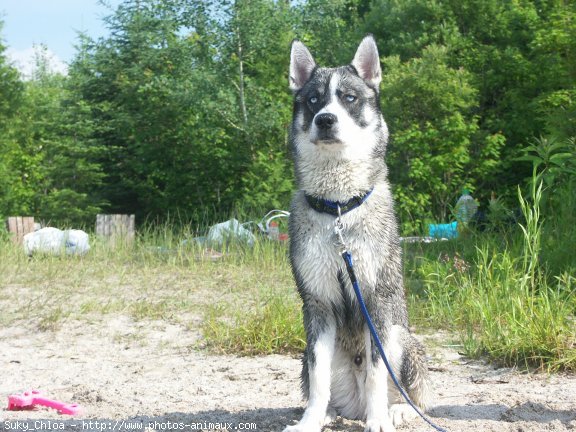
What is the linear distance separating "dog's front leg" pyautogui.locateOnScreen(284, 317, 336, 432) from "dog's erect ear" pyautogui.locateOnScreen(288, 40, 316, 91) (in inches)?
55.1

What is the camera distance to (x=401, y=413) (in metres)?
3.74

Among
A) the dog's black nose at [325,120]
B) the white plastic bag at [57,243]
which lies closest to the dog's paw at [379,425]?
the dog's black nose at [325,120]

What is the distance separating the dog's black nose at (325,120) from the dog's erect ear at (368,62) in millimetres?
536

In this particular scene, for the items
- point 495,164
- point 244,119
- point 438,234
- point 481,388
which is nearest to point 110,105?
point 244,119

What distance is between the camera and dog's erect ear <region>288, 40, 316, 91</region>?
3916 mm

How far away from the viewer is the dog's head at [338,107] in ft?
11.6

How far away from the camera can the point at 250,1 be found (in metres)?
14.8

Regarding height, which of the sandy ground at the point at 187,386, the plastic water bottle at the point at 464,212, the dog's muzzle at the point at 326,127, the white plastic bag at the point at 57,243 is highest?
the dog's muzzle at the point at 326,127

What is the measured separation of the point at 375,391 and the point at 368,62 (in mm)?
1804

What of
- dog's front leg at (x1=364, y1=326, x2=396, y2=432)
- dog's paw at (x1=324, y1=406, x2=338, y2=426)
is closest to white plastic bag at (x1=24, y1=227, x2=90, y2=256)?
dog's paw at (x1=324, y1=406, x2=338, y2=426)

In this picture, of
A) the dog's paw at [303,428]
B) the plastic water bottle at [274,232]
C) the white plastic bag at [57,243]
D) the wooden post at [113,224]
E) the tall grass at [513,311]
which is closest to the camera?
the dog's paw at [303,428]

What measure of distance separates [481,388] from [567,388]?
1.78 feet

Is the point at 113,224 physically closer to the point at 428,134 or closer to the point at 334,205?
the point at 428,134

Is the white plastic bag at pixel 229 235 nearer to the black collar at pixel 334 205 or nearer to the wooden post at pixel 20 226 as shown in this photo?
the wooden post at pixel 20 226
